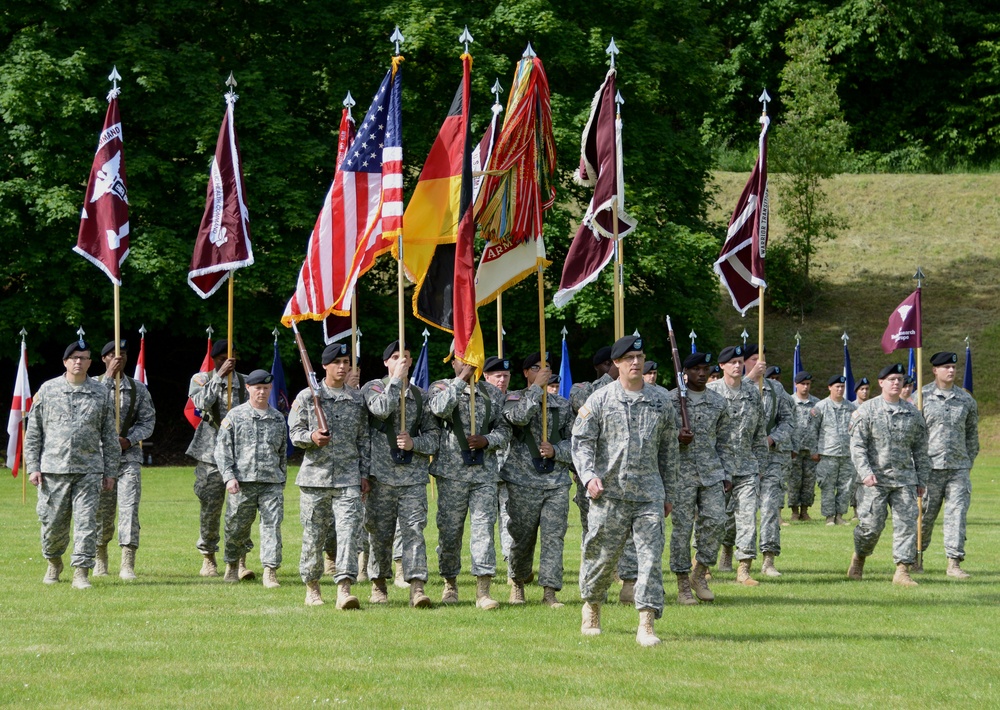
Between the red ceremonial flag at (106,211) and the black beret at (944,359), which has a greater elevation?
the red ceremonial flag at (106,211)

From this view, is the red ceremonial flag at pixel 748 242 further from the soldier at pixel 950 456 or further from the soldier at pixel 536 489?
the soldier at pixel 536 489

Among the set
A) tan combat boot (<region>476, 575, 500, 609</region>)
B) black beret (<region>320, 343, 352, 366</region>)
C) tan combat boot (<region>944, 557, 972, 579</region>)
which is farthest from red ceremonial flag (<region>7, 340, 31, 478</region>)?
tan combat boot (<region>944, 557, 972, 579</region>)

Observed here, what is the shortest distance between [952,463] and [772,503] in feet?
6.64

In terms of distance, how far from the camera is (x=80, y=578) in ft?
43.0

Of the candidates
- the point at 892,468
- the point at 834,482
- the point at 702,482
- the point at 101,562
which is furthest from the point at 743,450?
the point at 834,482

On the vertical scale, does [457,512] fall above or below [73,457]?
below

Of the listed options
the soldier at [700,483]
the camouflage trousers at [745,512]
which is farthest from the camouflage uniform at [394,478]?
the camouflage trousers at [745,512]

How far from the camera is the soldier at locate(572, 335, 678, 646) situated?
402 inches

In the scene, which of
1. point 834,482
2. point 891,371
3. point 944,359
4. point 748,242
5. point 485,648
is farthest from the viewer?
point 834,482

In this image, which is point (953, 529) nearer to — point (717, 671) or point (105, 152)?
point (717, 671)

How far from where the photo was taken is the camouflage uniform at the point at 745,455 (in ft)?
44.8

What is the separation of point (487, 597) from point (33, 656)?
4.02 m

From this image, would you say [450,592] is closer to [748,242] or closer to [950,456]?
[748,242]

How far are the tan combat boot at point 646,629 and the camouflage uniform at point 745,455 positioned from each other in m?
3.62
